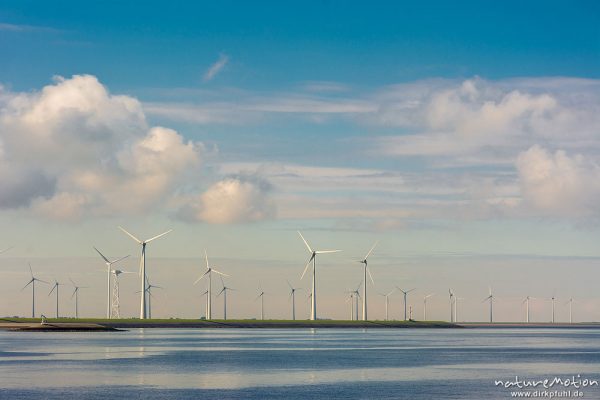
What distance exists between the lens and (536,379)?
8956cm

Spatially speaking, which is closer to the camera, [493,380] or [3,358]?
[493,380]

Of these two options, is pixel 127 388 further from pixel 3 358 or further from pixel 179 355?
pixel 179 355

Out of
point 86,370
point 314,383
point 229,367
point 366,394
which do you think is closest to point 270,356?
point 229,367

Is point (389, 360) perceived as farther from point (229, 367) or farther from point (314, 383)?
point (314, 383)

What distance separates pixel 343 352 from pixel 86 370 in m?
52.4

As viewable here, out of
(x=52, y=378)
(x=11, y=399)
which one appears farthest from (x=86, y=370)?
(x=11, y=399)

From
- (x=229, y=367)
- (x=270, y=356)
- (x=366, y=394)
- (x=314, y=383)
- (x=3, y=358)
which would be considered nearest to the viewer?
(x=366, y=394)

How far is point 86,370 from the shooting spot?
97875 mm

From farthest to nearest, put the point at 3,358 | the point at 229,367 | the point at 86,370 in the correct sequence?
1. the point at 3,358
2. the point at 229,367
3. the point at 86,370

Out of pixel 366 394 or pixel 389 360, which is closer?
pixel 366 394

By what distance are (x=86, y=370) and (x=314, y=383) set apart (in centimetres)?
2451

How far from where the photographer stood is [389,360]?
397ft

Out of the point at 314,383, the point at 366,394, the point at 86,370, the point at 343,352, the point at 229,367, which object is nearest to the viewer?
the point at 366,394

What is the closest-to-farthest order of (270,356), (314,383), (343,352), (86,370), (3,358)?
(314,383) → (86,370) → (3,358) → (270,356) → (343,352)
